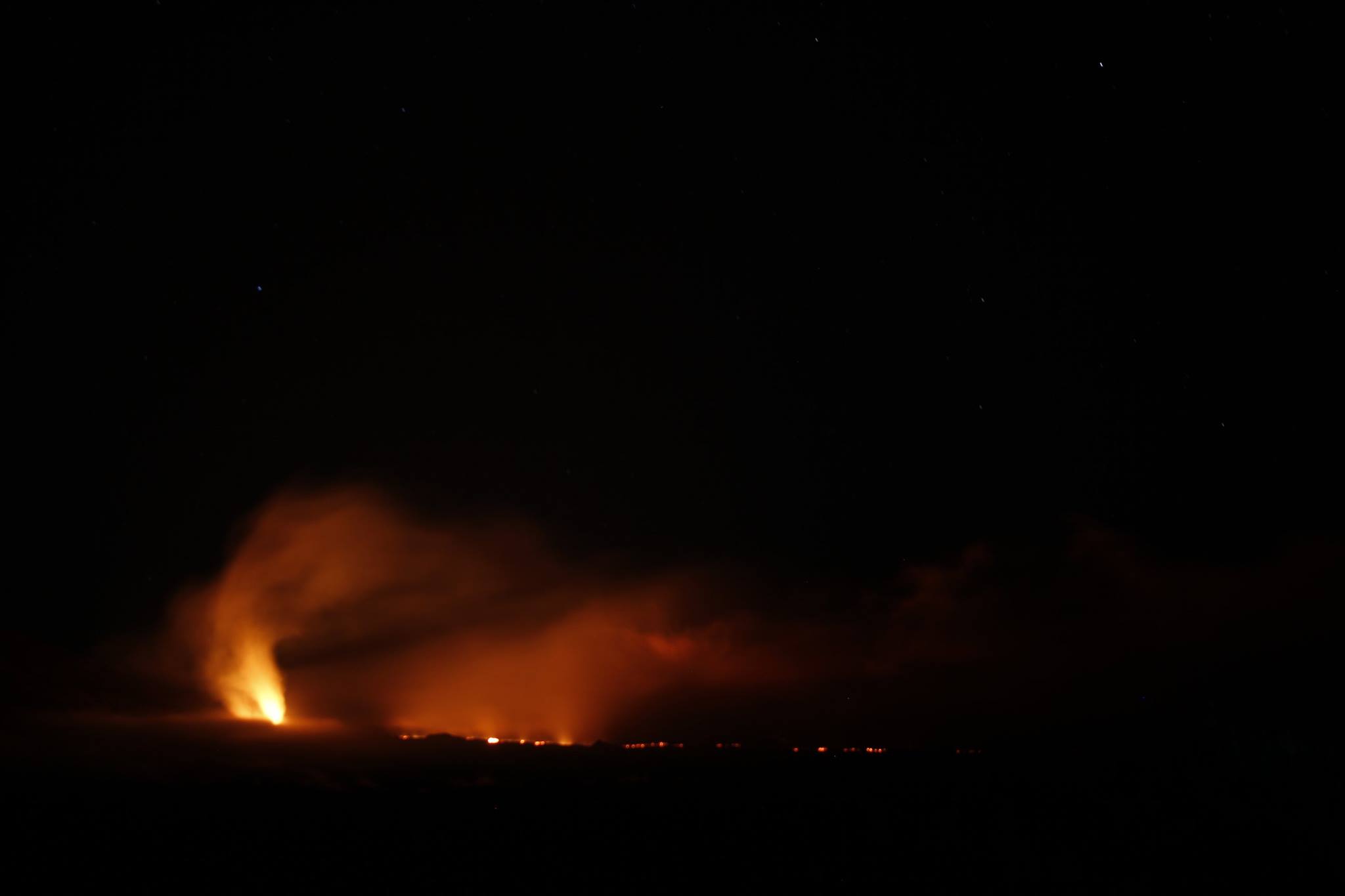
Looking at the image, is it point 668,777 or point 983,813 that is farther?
point 668,777

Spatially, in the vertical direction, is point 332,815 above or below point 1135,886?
above

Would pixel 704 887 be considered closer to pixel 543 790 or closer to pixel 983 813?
pixel 983 813

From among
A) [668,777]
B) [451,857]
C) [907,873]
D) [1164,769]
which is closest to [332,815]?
[451,857]

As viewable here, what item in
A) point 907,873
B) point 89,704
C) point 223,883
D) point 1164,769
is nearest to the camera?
point 223,883

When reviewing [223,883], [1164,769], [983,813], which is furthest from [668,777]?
[1164,769]

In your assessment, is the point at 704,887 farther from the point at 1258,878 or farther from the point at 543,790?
the point at 543,790

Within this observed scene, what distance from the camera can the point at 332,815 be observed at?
39125 millimetres

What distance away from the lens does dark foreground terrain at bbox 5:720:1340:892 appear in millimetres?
28547

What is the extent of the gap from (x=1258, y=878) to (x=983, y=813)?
21.5 meters

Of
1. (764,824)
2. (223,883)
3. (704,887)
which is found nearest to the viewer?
(223,883)

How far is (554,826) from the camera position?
40188 millimetres

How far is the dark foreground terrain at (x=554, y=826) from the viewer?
93.7ft

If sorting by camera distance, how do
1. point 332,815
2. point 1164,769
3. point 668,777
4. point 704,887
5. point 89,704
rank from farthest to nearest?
point 1164,769, point 668,777, point 89,704, point 332,815, point 704,887

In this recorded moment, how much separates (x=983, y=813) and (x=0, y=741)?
181 feet
